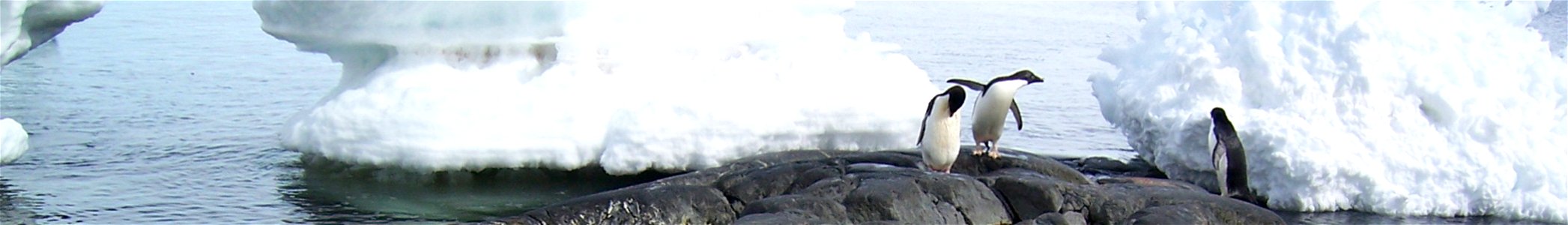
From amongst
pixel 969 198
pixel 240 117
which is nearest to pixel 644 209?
pixel 969 198

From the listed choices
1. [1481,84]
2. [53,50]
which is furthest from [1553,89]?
[53,50]

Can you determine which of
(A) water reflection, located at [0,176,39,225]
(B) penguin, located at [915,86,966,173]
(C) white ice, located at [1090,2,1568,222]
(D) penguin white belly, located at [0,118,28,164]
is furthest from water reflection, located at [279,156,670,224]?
(C) white ice, located at [1090,2,1568,222]

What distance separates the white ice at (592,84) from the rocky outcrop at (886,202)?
766 millimetres

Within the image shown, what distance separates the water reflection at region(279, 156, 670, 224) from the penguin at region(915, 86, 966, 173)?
4.02ft

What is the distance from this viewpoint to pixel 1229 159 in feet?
21.6

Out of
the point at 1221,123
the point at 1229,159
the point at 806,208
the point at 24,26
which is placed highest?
the point at 24,26

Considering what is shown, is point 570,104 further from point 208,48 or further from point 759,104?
point 208,48

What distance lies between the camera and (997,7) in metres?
20.3

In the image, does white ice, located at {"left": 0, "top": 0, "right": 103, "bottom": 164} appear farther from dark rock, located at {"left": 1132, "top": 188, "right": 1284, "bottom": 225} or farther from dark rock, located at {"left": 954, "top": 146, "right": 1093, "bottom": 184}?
dark rock, located at {"left": 1132, "top": 188, "right": 1284, "bottom": 225}

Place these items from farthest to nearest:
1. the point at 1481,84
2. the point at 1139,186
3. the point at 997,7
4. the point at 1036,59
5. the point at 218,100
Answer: the point at 997,7 → the point at 1036,59 → the point at 218,100 → the point at 1481,84 → the point at 1139,186

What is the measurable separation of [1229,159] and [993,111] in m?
0.98

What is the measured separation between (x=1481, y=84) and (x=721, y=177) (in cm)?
358

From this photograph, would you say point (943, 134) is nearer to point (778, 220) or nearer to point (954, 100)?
point (954, 100)

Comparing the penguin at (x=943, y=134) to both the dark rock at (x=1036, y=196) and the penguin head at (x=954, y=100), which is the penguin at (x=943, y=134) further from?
the dark rock at (x=1036, y=196)
